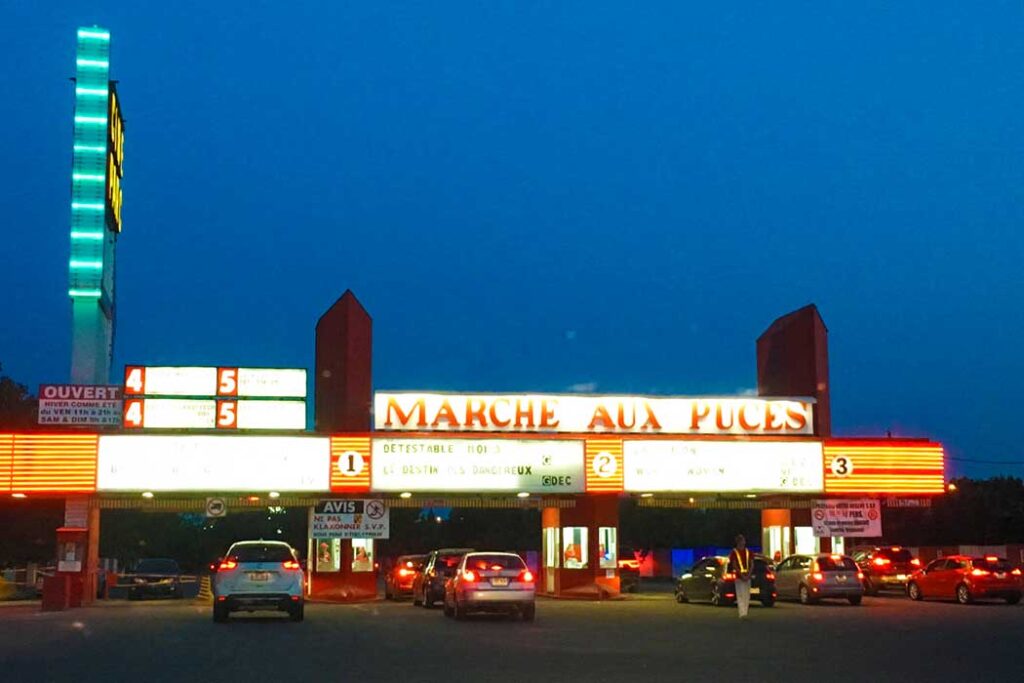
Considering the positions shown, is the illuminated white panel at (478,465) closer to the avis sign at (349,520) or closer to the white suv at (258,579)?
the avis sign at (349,520)

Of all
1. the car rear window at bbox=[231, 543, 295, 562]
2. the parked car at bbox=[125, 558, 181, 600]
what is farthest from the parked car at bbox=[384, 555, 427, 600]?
the car rear window at bbox=[231, 543, 295, 562]

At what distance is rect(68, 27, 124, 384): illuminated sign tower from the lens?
53.8 meters

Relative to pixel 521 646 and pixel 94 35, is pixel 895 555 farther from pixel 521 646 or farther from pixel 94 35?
pixel 94 35

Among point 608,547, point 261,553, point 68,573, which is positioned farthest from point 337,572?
point 261,553

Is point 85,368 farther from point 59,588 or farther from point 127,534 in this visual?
point 127,534

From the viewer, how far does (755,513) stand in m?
85.4

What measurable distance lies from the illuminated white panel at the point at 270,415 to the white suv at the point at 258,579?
1133 centimetres

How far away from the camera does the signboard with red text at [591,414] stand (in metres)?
36.7

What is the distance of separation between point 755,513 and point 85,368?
1861 inches

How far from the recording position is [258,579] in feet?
81.8

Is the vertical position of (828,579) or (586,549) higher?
(586,549)

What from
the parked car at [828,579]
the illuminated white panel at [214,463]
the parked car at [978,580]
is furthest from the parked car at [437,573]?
the parked car at [978,580]

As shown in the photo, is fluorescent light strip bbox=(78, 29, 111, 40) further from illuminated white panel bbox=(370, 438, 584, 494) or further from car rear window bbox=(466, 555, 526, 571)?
car rear window bbox=(466, 555, 526, 571)

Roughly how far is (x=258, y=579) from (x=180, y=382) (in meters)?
13.3
